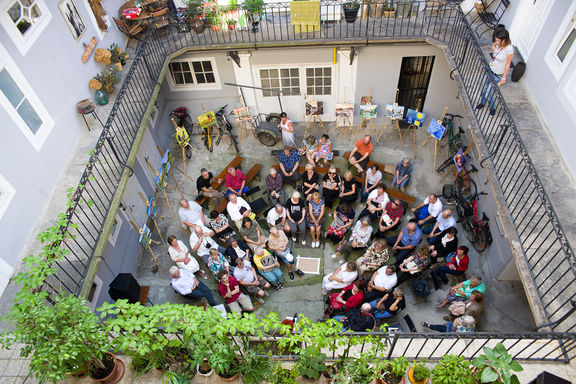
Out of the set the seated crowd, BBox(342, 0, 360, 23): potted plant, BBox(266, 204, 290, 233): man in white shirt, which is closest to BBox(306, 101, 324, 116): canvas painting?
the seated crowd

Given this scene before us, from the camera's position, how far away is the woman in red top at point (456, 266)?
7793mm

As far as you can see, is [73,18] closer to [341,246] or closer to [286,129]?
[286,129]

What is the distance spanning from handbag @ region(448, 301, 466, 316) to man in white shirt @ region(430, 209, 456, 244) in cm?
168

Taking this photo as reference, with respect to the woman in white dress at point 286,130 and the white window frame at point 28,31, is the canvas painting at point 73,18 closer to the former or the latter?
the white window frame at point 28,31

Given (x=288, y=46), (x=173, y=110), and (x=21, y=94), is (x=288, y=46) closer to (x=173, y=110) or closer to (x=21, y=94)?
(x=173, y=110)

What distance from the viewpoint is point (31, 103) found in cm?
735

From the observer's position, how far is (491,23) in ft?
33.6

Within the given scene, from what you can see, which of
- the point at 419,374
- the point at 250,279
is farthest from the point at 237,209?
the point at 419,374

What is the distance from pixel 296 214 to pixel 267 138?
3814mm

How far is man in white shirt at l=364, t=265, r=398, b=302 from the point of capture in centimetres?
764

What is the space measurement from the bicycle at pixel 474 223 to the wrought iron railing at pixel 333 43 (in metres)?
1.98

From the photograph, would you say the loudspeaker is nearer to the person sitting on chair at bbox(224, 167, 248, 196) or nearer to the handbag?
the person sitting on chair at bbox(224, 167, 248, 196)

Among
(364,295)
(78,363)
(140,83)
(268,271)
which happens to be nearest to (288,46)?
(140,83)

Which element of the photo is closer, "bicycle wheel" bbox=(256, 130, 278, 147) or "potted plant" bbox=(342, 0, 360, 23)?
"potted plant" bbox=(342, 0, 360, 23)
